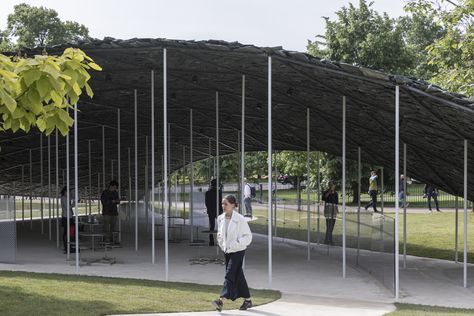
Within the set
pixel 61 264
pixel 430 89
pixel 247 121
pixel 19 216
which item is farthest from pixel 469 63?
pixel 19 216

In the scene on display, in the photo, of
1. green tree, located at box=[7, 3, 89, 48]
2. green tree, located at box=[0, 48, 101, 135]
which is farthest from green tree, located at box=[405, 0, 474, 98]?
green tree, located at box=[7, 3, 89, 48]

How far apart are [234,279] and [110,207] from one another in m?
11.4

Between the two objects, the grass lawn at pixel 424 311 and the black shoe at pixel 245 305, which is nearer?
the black shoe at pixel 245 305

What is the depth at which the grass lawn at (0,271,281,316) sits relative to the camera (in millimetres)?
Result: 9930

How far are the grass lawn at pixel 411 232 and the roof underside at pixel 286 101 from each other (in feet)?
6.37

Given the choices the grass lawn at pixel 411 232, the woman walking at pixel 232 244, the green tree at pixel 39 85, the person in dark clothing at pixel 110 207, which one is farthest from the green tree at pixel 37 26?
the green tree at pixel 39 85

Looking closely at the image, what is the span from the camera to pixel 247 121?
77.3 feet

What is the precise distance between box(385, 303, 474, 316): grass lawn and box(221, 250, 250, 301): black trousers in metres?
2.17

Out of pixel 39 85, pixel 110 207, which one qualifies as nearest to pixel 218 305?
pixel 39 85

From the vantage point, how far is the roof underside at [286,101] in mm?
12914

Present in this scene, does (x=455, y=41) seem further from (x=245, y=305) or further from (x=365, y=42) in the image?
(x=365, y=42)

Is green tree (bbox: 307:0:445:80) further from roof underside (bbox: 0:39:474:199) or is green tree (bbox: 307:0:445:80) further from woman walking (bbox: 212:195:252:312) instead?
woman walking (bbox: 212:195:252:312)

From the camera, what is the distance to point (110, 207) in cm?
2077

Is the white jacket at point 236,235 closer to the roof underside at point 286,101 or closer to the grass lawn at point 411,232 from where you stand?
the roof underside at point 286,101
